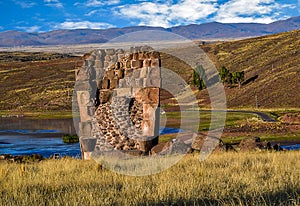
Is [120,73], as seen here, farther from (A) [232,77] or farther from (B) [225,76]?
(B) [225,76]

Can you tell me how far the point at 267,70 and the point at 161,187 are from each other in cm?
9785

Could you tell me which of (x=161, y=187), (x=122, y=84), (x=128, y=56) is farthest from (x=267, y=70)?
(x=161, y=187)

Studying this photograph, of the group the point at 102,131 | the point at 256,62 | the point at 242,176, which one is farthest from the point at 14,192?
the point at 256,62

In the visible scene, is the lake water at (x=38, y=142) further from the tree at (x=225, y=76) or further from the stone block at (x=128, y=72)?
the tree at (x=225, y=76)

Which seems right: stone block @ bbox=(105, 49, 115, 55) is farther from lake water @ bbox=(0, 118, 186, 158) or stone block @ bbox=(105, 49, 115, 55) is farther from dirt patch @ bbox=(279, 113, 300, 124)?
dirt patch @ bbox=(279, 113, 300, 124)

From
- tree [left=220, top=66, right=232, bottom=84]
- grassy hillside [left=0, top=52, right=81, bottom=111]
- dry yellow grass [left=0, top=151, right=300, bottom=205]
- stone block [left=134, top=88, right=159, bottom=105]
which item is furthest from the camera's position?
grassy hillside [left=0, top=52, right=81, bottom=111]

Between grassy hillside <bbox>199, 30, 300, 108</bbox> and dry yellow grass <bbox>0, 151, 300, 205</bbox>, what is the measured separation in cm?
7152

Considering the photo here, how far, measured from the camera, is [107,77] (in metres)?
17.1

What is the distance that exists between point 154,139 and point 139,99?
5.60ft

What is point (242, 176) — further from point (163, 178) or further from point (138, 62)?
point (138, 62)

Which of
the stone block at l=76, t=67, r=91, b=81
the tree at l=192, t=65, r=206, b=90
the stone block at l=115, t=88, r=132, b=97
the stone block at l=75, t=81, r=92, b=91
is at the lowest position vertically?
the tree at l=192, t=65, r=206, b=90

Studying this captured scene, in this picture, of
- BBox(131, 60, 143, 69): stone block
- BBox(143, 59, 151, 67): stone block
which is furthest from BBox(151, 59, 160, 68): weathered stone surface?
BBox(131, 60, 143, 69): stone block

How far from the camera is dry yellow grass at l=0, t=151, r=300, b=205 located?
6203mm

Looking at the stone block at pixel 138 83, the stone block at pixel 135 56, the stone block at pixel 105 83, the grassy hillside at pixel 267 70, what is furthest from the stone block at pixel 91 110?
the grassy hillside at pixel 267 70
